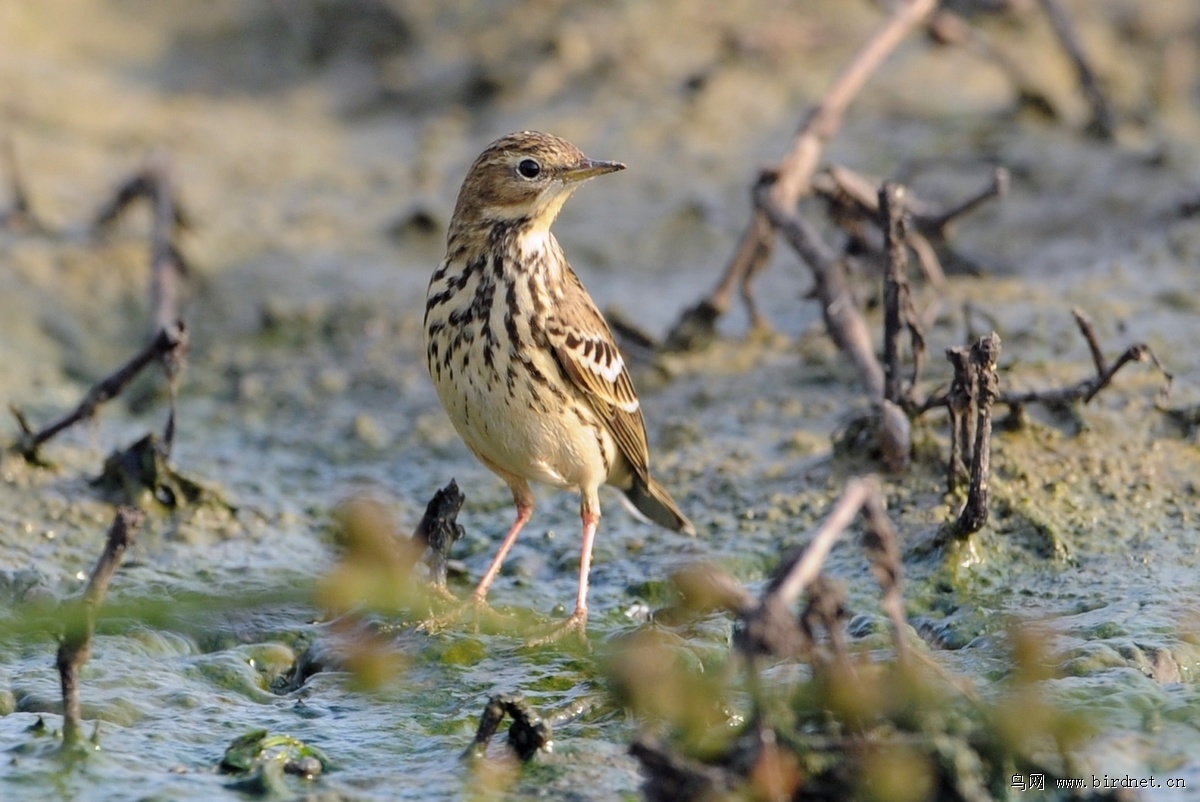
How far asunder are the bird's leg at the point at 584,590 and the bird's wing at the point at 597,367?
216mm

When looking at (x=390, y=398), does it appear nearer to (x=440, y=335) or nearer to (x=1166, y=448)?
(x=440, y=335)

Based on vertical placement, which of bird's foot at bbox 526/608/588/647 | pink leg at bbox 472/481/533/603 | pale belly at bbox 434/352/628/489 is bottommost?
bird's foot at bbox 526/608/588/647

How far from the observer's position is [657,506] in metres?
5.96

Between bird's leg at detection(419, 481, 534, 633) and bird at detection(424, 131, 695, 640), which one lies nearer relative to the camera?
bird's leg at detection(419, 481, 534, 633)

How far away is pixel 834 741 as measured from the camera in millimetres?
3475

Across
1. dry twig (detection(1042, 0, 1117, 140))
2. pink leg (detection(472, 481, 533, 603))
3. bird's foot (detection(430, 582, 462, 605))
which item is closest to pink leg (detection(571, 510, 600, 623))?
pink leg (detection(472, 481, 533, 603))

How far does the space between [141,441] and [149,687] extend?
5.06ft

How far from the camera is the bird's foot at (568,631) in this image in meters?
5.08

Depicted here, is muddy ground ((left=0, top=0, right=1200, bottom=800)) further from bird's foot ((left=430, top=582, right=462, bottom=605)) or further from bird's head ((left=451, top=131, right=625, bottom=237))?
bird's head ((left=451, top=131, right=625, bottom=237))

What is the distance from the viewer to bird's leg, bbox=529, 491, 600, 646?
514 cm

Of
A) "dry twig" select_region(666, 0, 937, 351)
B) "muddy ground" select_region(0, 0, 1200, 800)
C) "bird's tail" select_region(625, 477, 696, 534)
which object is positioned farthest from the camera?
"dry twig" select_region(666, 0, 937, 351)

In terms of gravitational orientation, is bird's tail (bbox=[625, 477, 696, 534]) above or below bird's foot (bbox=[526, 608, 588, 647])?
above

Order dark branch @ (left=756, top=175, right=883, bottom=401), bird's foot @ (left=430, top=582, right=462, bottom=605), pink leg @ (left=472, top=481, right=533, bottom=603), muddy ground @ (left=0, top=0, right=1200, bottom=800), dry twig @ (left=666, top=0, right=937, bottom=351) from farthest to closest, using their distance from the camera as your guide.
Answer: dry twig @ (left=666, top=0, right=937, bottom=351) < dark branch @ (left=756, top=175, right=883, bottom=401) < pink leg @ (left=472, top=481, right=533, bottom=603) < bird's foot @ (left=430, top=582, right=462, bottom=605) < muddy ground @ (left=0, top=0, right=1200, bottom=800)

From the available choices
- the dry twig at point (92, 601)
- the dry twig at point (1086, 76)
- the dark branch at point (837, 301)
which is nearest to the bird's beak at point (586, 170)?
the dark branch at point (837, 301)
